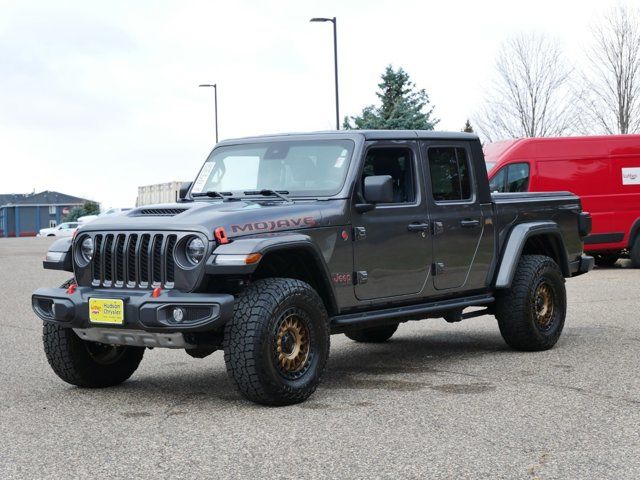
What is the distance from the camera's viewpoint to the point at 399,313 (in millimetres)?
8281

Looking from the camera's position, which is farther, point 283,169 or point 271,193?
point 283,169

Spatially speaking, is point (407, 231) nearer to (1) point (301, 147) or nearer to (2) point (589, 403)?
(1) point (301, 147)

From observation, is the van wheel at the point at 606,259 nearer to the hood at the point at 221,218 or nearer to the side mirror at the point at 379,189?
the side mirror at the point at 379,189

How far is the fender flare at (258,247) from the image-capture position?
22.5 ft

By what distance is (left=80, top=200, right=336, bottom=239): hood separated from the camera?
7.08 meters

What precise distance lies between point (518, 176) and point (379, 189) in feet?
41.2

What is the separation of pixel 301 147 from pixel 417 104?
3437 centimetres

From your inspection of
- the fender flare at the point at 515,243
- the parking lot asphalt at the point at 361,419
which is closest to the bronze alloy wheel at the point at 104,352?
the parking lot asphalt at the point at 361,419

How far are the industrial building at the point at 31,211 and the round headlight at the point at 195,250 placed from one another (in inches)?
5497

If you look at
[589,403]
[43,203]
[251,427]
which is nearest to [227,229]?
[251,427]

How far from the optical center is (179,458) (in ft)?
18.7

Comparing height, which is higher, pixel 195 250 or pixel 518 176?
pixel 518 176

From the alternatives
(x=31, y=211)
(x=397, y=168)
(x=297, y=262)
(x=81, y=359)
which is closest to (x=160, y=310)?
(x=297, y=262)

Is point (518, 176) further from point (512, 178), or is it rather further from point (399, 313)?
point (399, 313)
